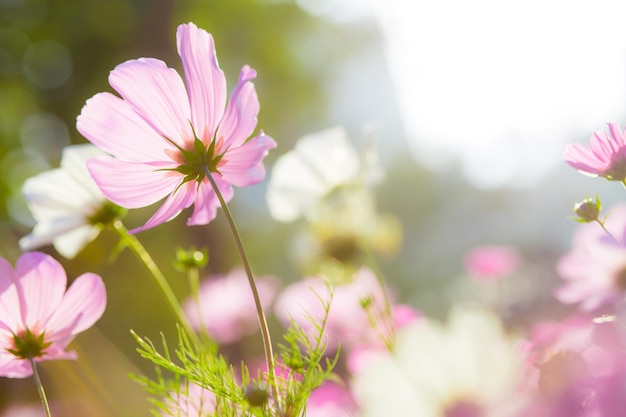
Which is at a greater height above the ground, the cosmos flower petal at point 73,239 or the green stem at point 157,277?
the cosmos flower petal at point 73,239

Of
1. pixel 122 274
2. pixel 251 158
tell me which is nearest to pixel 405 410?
pixel 251 158

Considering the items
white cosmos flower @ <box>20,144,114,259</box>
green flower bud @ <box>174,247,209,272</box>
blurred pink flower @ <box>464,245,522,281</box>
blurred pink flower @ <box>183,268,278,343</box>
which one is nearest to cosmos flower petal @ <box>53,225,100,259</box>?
white cosmos flower @ <box>20,144,114,259</box>

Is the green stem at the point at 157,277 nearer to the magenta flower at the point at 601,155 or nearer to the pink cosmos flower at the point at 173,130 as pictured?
the pink cosmos flower at the point at 173,130

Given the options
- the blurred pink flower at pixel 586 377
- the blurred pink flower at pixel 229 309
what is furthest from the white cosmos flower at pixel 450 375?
the blurred pink flower at pixel 229 309

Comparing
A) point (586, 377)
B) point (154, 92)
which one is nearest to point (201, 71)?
point (154, 92)

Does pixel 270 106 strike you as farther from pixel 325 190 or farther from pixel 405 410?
pixel 405 410

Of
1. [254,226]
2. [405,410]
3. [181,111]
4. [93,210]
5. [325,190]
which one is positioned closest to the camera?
[405,410]
